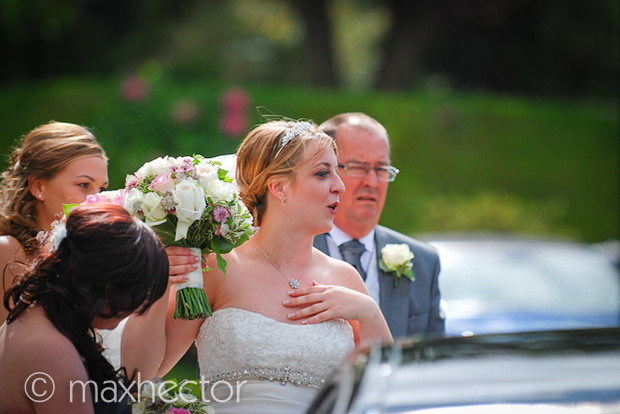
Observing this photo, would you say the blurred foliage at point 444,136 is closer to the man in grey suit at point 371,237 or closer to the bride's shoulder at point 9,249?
the man in grey suit at point 371,237

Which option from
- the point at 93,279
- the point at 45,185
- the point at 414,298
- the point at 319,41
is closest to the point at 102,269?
the point at 93,279

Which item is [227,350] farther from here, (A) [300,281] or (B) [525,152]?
(B) [525,152]

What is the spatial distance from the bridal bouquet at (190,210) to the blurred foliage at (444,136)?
6.26 meters

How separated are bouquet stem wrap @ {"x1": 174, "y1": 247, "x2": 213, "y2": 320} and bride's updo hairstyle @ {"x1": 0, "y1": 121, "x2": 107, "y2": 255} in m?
1.06

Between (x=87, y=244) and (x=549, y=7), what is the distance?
51.1 feet

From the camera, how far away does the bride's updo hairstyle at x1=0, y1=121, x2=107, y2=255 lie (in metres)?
3.97

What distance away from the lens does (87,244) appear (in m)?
2.72

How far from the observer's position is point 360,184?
4395 mm

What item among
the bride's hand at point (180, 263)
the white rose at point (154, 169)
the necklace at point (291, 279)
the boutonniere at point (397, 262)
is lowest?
the boutonniere at point (397, 262)

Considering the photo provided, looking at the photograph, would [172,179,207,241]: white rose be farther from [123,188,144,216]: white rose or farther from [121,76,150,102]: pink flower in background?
[121,76,150,102]: pink flower in background

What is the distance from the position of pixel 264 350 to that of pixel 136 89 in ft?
22.8

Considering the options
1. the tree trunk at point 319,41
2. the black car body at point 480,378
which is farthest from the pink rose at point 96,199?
the tree trunk at point 319,41

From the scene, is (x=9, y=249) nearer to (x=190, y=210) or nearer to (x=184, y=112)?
(x=190, y=210)

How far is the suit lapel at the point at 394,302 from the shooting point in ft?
13.8
